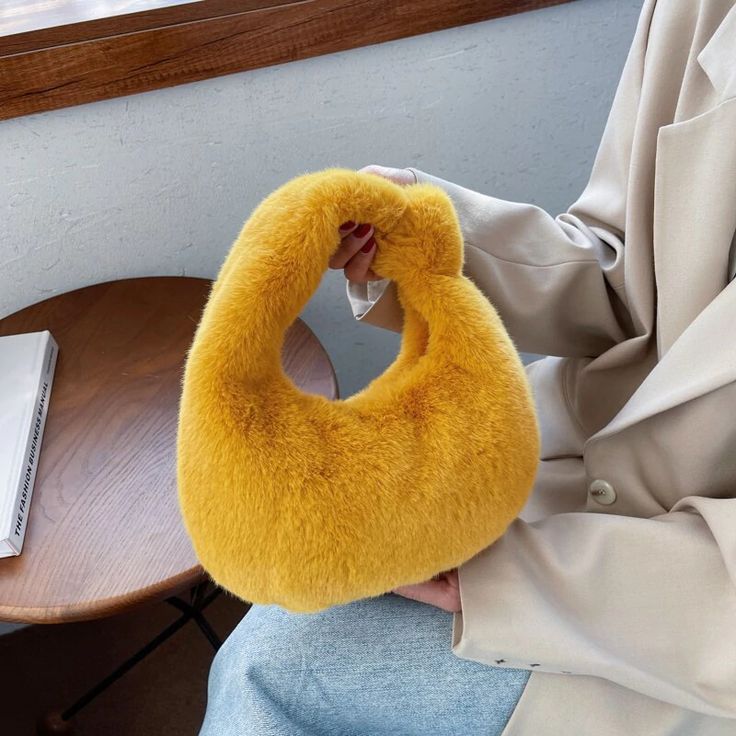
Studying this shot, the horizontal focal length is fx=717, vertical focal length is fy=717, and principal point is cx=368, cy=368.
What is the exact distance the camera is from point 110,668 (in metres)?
1.13

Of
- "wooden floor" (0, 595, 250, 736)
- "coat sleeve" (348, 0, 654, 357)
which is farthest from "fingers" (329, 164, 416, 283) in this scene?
"wooden floor" (0, 595, 250, 736)

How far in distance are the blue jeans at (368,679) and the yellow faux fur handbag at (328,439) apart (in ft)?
0.53

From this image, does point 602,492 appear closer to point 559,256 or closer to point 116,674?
point 559,256

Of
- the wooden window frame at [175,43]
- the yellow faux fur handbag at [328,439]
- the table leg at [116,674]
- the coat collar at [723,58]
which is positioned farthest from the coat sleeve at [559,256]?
the table leg at [116,674]

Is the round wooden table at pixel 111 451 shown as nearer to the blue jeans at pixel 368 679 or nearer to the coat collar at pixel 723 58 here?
the blue jeans at pixel 368 679

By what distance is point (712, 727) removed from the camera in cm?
58

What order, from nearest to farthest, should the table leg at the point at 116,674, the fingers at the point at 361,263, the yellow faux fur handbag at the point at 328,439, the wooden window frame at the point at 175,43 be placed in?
the yellow faux fur handbag at the point at 328,439
the fingers at the point at 361,263
the wooden window frame at the point at 175,43
the table leg at the point at 116,674

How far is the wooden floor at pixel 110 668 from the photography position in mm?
1067

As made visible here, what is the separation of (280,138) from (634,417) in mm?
644

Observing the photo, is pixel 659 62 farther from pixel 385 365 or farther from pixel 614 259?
pixel 385 365

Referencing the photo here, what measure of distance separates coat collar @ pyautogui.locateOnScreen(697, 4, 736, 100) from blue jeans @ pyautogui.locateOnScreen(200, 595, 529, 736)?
1.65 ft

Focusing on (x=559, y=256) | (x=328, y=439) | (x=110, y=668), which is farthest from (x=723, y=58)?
(x=110, y=668)

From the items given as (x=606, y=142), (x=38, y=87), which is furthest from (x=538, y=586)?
(x=38, y=87)

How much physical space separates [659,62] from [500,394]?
0.42 meters
